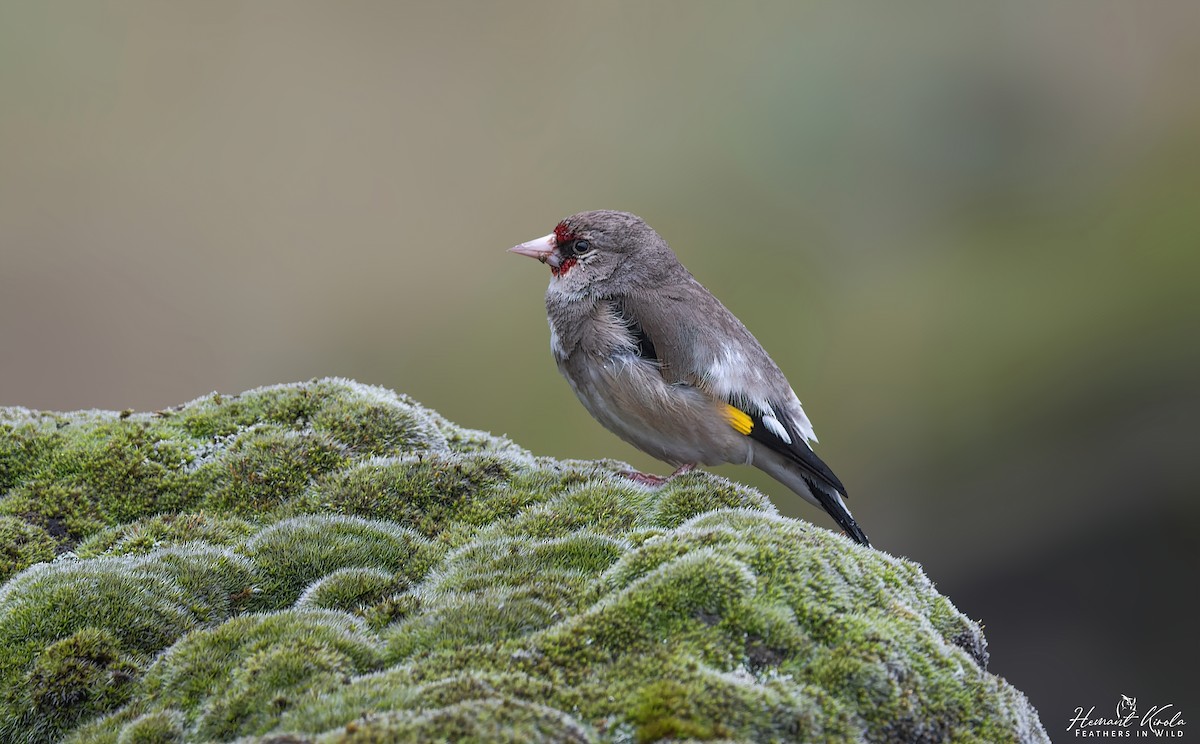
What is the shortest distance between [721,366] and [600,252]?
1.54 m

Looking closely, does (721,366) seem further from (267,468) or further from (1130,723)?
(1130,723)

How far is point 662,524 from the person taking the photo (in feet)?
22.0

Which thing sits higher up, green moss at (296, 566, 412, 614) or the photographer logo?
the photographer logo

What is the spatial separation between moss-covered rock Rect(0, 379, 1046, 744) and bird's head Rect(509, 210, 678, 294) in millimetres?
1850

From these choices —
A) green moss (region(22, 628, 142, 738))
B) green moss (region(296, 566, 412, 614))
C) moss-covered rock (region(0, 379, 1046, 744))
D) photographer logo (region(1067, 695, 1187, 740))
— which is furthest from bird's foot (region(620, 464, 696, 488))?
photographer logo (region(1067, 695, 1187, 740))

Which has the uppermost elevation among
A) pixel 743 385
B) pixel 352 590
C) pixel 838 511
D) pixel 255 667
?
pixel 743 385

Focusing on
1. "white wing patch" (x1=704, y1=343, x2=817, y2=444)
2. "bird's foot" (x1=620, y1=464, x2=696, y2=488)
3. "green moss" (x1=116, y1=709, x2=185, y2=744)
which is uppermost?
"white wing patch" (x1=704, y1=343, x2=817, y2=444)

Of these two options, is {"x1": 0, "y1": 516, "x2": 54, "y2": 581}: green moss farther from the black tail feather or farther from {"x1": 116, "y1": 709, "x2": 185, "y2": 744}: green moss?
the black tail feather

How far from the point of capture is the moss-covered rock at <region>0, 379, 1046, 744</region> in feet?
15.0

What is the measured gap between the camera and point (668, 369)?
833 cm

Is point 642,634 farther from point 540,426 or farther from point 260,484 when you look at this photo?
point 540,426

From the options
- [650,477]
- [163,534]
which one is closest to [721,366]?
[650,477]

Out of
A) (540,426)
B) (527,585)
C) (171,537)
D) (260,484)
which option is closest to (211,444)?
(260,484)

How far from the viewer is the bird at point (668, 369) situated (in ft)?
27.3
